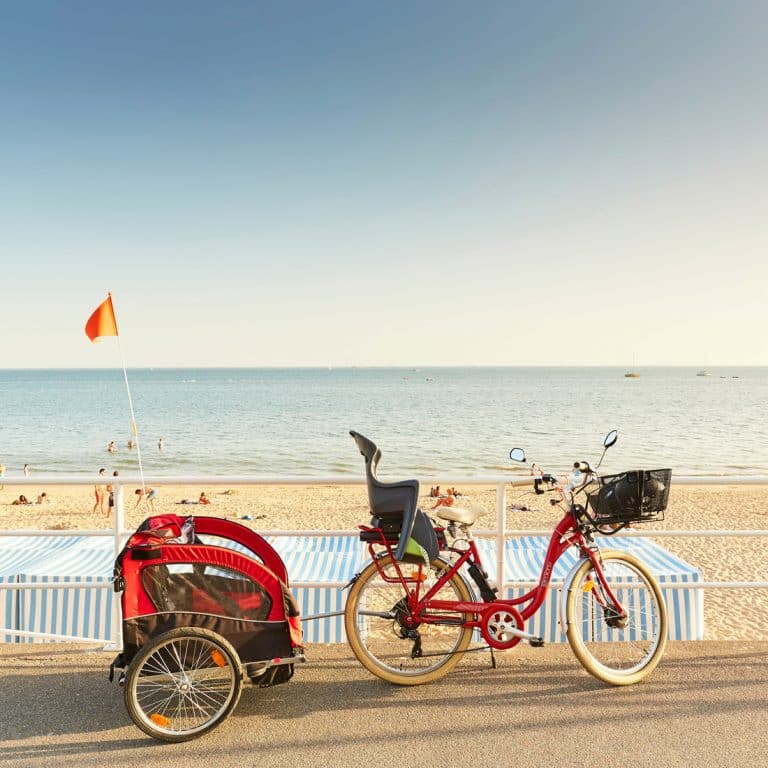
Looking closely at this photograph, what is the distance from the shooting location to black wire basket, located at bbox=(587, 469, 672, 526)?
3596 millimetres

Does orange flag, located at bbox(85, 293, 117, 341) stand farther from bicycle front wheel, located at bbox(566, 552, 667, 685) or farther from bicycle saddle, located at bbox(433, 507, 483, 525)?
bicycle front wheel, located at bbox(566, 552, 667, 685)

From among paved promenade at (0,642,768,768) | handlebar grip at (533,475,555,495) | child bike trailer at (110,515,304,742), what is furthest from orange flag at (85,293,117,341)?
handlebar grip at (533,475,555,495)

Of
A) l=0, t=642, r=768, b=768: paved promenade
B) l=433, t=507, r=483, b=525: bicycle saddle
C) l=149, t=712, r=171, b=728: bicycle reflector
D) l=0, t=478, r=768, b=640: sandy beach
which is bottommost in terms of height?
l=0, t=478, r=768, b=640: sandy beach

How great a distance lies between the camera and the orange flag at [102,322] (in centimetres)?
552

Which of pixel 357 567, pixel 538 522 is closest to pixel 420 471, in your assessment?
pixel 538 522

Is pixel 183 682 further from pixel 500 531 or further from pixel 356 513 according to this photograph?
pixel 356 513

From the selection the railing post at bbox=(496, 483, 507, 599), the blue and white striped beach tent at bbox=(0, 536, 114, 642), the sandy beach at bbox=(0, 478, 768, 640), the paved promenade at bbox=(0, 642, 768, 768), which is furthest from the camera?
the sandy beach at bbox=(0, 478, 768, 640)

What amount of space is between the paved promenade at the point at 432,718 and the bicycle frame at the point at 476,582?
351mm

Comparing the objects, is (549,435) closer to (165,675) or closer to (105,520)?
(105,520)

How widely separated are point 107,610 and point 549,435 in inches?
2085

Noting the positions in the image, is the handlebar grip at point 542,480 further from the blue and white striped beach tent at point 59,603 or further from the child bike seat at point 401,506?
the blue and white striped beach tent at point 59,603

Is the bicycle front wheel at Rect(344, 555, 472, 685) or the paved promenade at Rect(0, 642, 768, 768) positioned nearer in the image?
the paved promenade at Rect(0, 642, 768, 768)

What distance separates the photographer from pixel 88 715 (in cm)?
344

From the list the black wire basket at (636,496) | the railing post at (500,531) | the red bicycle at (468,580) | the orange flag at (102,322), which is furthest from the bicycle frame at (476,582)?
the orange flag at (102,322)
